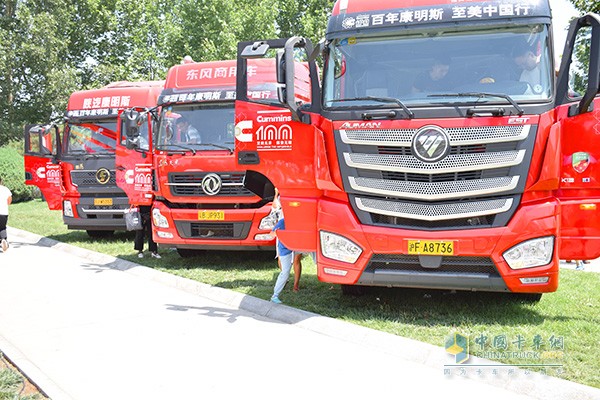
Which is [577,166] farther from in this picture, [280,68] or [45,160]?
[45,160]

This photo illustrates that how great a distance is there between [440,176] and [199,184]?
15.5ft

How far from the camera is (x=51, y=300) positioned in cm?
793

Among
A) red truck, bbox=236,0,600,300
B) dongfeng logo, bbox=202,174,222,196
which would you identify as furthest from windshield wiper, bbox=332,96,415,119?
dongfeng logo, bbox=202,174,222,196

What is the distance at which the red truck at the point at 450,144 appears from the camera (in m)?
5.86

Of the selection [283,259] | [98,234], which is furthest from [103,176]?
[283,259]

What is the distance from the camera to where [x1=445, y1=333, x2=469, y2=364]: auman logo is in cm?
505

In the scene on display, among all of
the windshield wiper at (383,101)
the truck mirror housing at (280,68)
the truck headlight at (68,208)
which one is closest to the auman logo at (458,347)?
the windshield wiper at (383,101)

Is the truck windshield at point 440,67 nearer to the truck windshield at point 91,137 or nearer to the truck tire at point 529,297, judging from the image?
the truck tire at point 529,297

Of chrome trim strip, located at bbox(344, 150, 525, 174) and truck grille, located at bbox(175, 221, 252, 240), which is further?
truck grille, located at bbox(175, 221, 252, 240)

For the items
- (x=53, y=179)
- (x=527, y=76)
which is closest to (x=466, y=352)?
(x=527, y=76)

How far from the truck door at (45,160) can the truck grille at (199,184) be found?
5362 mm

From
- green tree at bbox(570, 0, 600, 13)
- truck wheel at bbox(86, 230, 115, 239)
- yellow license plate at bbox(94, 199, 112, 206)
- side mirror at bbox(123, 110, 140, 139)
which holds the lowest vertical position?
truck wheel at bbox(86, 230, 115, 239)

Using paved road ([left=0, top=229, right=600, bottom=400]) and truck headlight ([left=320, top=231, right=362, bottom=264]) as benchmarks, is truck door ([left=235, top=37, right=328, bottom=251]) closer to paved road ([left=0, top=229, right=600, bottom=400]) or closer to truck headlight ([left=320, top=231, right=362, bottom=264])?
truck headlight ([left=320, top=231, right=362, bottom=264])

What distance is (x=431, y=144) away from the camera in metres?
5.93
